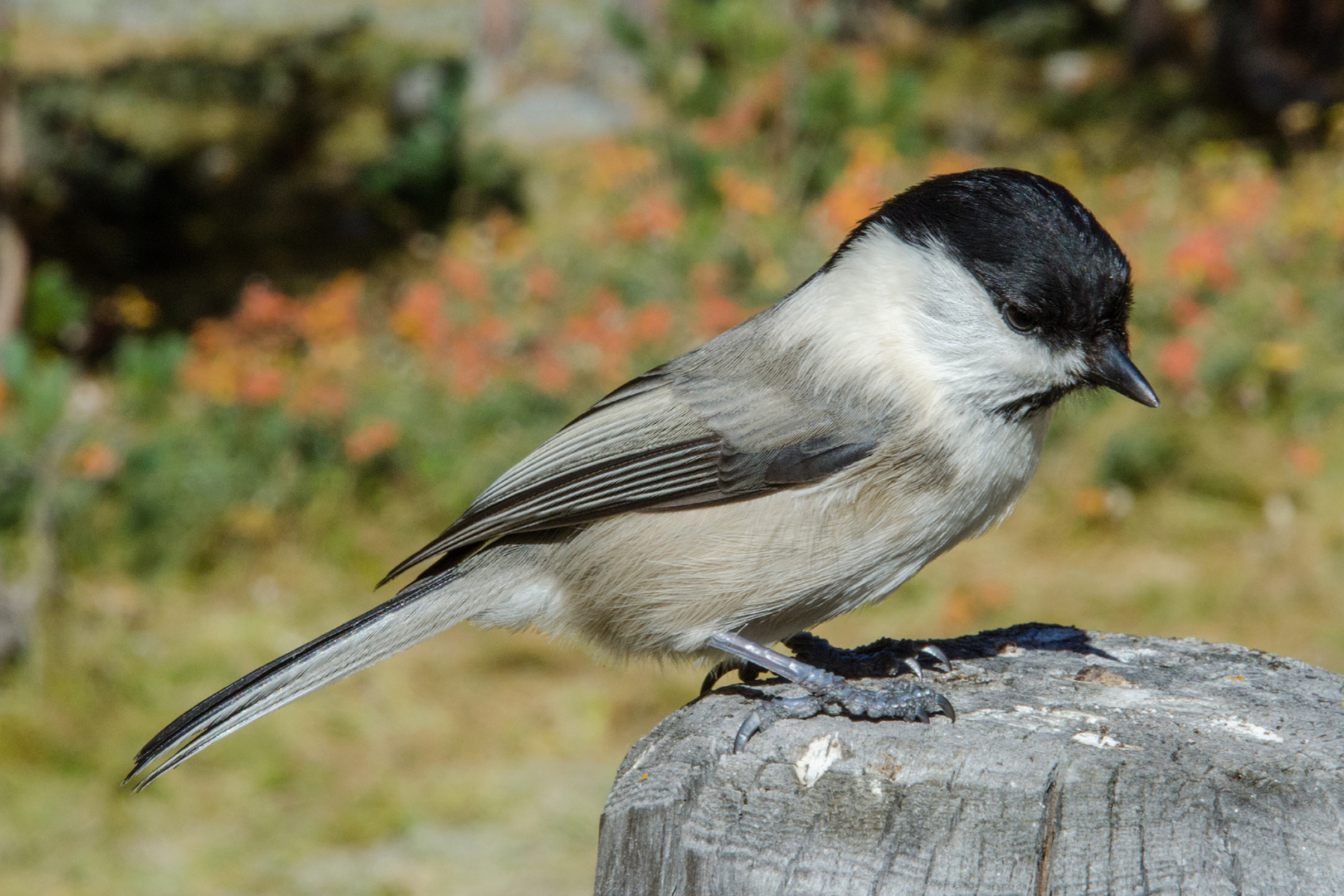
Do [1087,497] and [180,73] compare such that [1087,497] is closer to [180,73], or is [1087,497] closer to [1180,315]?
[1180,315]

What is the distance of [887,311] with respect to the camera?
87.5 inches

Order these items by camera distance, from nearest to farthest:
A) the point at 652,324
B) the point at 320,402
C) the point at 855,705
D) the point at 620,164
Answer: the point at 855,705 → the point at 320,402 → the point at 652,324 → the point at 620,164

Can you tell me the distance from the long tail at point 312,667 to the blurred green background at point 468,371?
1370mm

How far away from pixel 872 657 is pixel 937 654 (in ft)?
0.55

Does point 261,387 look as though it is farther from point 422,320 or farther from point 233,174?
point 233,174

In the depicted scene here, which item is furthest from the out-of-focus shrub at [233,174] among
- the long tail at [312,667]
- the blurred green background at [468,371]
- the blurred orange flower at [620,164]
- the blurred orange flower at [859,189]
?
the long tail at [312,667]

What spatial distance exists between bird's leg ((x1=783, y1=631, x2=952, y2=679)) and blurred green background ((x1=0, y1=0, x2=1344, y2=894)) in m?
0.66

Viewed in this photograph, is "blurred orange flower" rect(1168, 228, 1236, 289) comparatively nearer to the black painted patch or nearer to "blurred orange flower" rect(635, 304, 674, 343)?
"blurred orange flower" rect(635, 304, 674, 343)

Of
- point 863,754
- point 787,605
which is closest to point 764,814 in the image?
point 863,754

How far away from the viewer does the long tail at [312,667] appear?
211 centimetres

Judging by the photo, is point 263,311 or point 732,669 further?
point 263,311

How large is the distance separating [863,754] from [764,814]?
0.57 ft

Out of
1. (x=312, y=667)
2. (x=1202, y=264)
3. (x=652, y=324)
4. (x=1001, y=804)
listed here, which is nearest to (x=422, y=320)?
(x=652, y=324)

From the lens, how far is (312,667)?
2.22 meters
